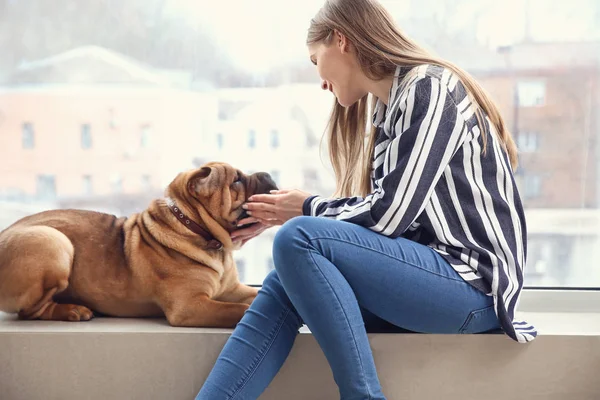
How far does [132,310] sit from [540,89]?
48.2 inches

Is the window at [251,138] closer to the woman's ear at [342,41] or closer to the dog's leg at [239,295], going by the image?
the dog's leg at [239,295]

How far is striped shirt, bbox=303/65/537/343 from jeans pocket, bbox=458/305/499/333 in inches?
1.0

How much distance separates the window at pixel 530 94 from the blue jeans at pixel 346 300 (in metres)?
0.75

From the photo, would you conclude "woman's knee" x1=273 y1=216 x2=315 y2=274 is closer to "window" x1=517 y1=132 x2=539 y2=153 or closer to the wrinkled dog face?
the wrinkled dog face

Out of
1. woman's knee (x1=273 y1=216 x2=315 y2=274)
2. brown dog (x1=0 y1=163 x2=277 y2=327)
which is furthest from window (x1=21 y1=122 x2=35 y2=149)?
woman's knee (x1=273 y1=216 x2=315 y2=274)

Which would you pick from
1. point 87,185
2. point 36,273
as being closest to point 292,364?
point 36,273

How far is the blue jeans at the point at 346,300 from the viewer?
127 cm

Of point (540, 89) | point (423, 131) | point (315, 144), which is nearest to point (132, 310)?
point (315, 144)

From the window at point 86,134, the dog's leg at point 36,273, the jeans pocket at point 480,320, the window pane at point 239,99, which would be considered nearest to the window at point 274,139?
the window pane at point 239,99

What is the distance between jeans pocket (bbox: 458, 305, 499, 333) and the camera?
1361mm

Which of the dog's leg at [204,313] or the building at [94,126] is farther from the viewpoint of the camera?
the building at [94,126]

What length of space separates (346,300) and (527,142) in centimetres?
90

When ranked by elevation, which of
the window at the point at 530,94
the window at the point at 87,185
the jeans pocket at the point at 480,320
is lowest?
the jeans pocket at the point at 480,320

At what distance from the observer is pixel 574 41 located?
Answer: 1.88m
